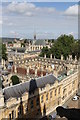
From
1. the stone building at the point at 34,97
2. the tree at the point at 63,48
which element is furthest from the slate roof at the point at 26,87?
the tree at the point at 63,48

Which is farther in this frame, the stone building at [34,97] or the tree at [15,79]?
the tree at [15,79]

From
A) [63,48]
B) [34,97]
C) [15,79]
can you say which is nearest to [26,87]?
[34,97]

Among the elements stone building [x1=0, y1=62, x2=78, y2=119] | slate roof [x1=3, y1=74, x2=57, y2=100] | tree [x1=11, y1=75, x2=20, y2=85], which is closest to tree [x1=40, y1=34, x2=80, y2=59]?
stone building [x1=0, y1=62, x2=78, y2=119]

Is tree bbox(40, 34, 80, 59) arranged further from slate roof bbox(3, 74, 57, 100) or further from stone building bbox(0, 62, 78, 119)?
slate roof bbox(3, 74, 57, 100)

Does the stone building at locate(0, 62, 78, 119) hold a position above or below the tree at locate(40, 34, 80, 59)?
below

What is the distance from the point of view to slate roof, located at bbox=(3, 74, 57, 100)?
56.4 feet

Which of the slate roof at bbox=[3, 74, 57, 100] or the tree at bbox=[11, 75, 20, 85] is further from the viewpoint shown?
the tree at bbox=[11, 75, 20, 85]

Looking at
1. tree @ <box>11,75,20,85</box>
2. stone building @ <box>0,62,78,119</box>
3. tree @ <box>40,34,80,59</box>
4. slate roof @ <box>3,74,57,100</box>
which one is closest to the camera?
stone building @ <box>0,62,78,119</box>

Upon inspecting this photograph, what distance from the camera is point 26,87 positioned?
63.2 feet

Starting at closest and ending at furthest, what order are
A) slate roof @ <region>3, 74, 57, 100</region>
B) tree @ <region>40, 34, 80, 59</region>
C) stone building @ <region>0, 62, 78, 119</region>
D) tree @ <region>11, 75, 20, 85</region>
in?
stone building @ <region>0, 62, 78, 119</region> < slate roof @ <region>3, 74, 57, 100</region> < tree @ <region>11, 75, 20, 85</region> < tree @ <region>40, 34, 80, 59</region>

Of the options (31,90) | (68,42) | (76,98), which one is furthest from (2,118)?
(68,42)

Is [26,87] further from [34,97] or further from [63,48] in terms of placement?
[63,48]

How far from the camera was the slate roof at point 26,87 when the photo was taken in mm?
17200

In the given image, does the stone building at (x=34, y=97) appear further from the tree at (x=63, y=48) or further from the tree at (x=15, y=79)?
the tree at (x=63, y=48)
